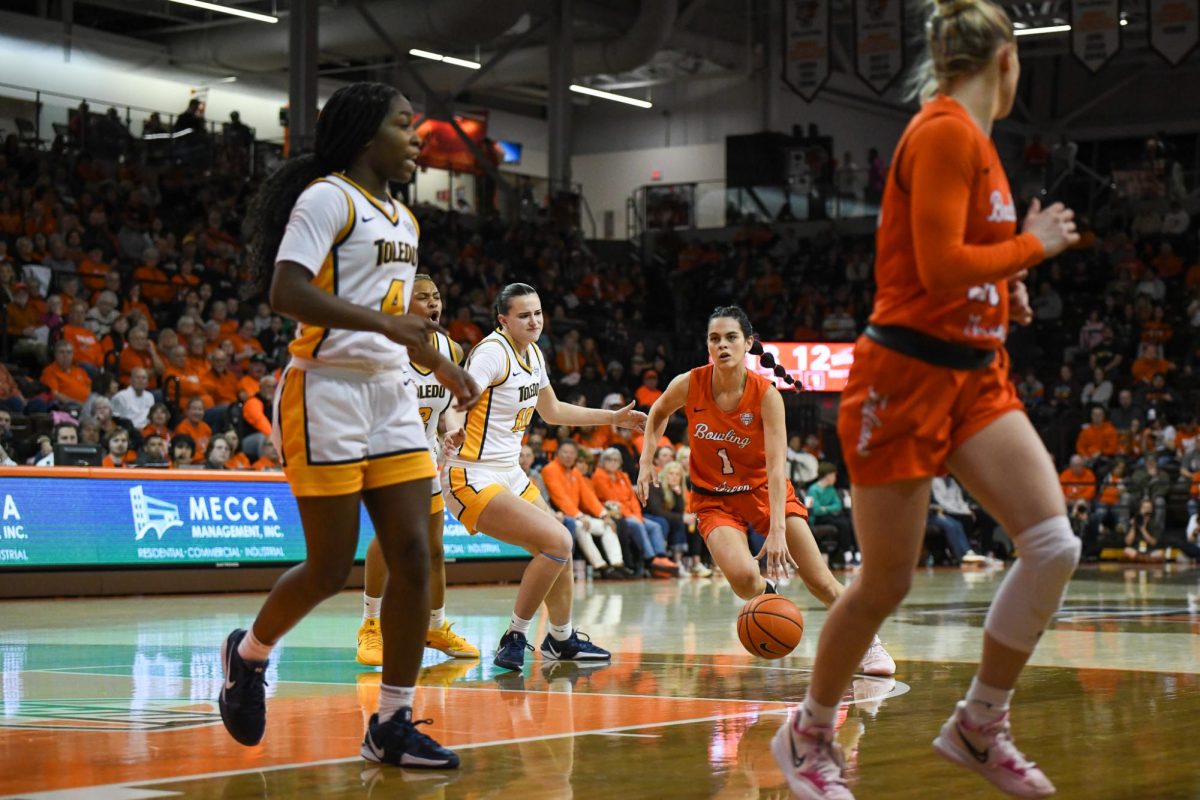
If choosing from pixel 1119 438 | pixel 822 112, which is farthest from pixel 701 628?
pixel 822 112

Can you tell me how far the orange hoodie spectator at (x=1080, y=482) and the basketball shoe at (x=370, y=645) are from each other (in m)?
16.8

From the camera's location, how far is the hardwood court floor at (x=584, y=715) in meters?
4.49

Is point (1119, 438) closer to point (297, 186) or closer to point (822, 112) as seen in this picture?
point (822, 112)

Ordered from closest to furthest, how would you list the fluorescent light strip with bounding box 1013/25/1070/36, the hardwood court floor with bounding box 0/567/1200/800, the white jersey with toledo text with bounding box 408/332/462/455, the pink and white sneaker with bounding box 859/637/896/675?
the hardwood court floor with bounding box 0/567/1200/800
the pink and white sneaker with bounding box 859/637/896/675
the white jersey with toledo text with bounding box 408/332/462/455
the fluorescent light strip with bounding box 1013/25/1070/36

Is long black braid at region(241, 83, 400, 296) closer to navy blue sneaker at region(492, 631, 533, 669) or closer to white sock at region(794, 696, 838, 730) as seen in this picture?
white sock at region(794, 696, 838, 730)

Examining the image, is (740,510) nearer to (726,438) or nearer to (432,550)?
(726,438)

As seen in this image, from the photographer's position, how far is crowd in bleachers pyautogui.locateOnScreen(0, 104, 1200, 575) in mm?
17156

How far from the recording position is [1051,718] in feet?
19.1

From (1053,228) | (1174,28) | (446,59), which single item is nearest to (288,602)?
(1053,228)

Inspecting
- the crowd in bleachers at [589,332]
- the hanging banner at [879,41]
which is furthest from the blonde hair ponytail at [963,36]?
the hanging banner at [879,41]

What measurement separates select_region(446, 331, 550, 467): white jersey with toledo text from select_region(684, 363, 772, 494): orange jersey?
96 centimetres

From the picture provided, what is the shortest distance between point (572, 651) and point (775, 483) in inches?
71.8

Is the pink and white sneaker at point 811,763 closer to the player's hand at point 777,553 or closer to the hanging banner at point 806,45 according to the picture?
the player's hand at point 777,553

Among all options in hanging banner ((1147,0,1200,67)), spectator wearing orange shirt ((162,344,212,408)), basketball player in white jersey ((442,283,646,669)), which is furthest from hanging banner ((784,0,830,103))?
basketball player in white jersey ((442,283,646,669))
